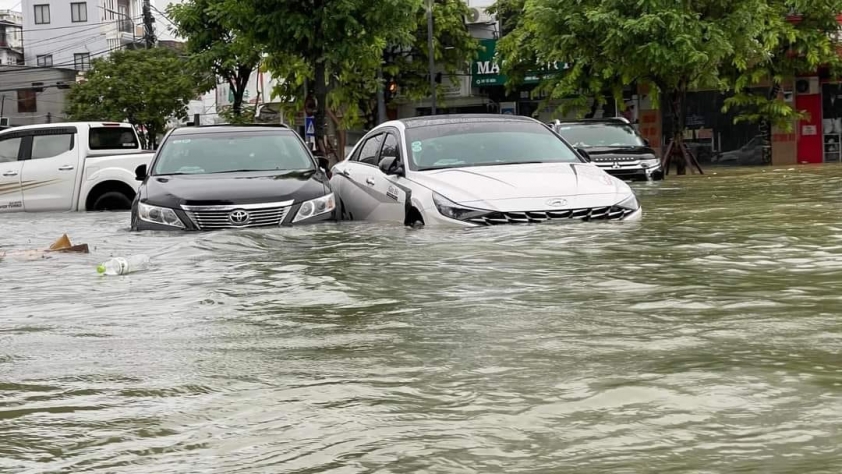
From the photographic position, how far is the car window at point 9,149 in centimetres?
1878

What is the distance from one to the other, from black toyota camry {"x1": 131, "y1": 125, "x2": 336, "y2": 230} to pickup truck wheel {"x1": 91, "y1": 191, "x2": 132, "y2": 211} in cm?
523

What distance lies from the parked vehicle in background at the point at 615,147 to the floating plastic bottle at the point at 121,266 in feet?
48.6

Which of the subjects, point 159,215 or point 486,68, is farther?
point 486,68

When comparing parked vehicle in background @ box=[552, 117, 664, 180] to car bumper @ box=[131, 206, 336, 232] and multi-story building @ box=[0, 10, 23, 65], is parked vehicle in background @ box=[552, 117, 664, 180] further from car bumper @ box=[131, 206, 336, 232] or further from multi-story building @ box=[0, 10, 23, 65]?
multi-story building @ box=[0, 10, 23, 65]

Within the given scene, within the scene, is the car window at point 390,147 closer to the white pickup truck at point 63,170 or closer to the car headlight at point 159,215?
the car headlight at point 159,215

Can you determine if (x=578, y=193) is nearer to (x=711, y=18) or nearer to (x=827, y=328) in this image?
(x=827, y=328)

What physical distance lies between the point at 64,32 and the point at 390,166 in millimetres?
80015

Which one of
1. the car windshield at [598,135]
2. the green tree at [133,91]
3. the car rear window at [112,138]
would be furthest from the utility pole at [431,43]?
the green tree at [133,91]

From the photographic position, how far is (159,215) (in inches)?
440

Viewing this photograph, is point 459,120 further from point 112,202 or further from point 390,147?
point 112,202

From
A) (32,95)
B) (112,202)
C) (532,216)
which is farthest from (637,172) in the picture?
(32,95)

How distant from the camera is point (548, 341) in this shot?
513 centimetres

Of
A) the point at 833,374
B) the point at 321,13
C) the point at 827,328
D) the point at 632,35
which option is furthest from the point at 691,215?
the point at 632,35

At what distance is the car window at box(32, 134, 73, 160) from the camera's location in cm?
1866
